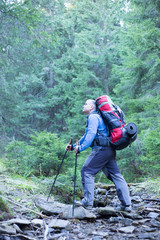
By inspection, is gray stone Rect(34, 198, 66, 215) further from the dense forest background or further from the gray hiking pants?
the dense forest background

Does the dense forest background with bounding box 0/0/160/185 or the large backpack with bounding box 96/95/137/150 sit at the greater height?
the dense forest background with bounding box 0/0/160/185

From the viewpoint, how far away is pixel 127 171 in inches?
359

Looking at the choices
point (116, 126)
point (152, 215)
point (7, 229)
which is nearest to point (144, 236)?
point (152, 215)

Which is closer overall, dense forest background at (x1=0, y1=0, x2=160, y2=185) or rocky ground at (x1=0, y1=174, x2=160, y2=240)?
rocky ground at (x1=0, y1=174, x2=160, y2=240)

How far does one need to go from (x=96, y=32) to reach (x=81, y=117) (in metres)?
6.70

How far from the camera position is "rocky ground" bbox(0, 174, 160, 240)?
8.85 feet

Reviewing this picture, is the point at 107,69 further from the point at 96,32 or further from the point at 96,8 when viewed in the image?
the point at 96,8

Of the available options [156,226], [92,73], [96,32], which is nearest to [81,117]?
[92,73]

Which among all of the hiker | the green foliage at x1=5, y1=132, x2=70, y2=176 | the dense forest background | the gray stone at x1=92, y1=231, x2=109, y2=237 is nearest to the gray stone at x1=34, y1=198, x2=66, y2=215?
the hiker

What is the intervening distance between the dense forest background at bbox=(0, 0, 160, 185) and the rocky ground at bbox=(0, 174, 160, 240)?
1.59 metres

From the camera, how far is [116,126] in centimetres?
377

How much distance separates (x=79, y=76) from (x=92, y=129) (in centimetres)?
1391

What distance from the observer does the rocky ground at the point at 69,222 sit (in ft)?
8.85

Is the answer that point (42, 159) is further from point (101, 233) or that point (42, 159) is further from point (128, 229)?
point (128, 229)
